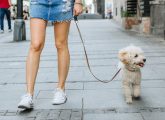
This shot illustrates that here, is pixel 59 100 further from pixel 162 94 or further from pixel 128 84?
pixel 162 94

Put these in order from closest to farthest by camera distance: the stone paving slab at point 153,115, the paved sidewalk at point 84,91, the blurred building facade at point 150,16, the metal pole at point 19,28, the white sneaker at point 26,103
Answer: the stone paving slab at point 153,115 < the paved sidewalk at point 84,91 < the white sneaker at point 26,103 < the metal pole at point 19,28 < the blurred building facade at point 150,16

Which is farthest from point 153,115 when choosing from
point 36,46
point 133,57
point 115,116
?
point 36,46

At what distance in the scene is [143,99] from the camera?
6.03 metres

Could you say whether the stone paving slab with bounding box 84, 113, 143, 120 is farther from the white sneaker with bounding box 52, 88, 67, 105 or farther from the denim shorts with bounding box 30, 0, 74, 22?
the denim shorts with bounding box 30, 0, 74, 22

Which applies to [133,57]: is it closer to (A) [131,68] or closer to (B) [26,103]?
(A) [131,68]

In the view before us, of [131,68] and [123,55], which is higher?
[123,55]

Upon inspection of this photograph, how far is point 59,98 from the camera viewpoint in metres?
5.83

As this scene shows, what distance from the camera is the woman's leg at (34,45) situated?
5.61 m

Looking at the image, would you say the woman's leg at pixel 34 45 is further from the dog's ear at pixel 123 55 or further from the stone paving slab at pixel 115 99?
the dog's ear at pixel 123 55

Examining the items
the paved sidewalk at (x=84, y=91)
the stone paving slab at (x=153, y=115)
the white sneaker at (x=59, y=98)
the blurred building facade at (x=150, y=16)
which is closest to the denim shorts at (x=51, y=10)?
the white sneaker at (x=59, y=98)

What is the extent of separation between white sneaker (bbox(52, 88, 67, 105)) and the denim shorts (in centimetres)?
85

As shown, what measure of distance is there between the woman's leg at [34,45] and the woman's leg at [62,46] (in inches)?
8.0

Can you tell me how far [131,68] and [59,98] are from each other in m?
0.90

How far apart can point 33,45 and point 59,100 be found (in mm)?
714
